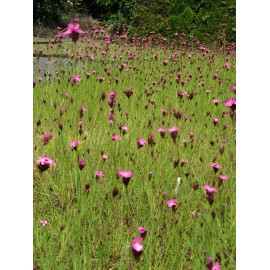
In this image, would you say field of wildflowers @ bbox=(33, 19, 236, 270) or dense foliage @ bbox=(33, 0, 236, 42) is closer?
field of wildflowers @ bbox=(33, 19, 236, 270)

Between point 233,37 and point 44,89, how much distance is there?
200 inches

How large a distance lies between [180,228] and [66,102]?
1758mm

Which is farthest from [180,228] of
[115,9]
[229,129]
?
[115,9]

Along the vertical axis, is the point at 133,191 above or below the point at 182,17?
above

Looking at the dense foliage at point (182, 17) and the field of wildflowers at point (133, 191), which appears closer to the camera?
the field of wildflowers at point (133, 191)

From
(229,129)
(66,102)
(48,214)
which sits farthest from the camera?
(66,102)

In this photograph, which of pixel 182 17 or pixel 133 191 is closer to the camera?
pixel 133 191
